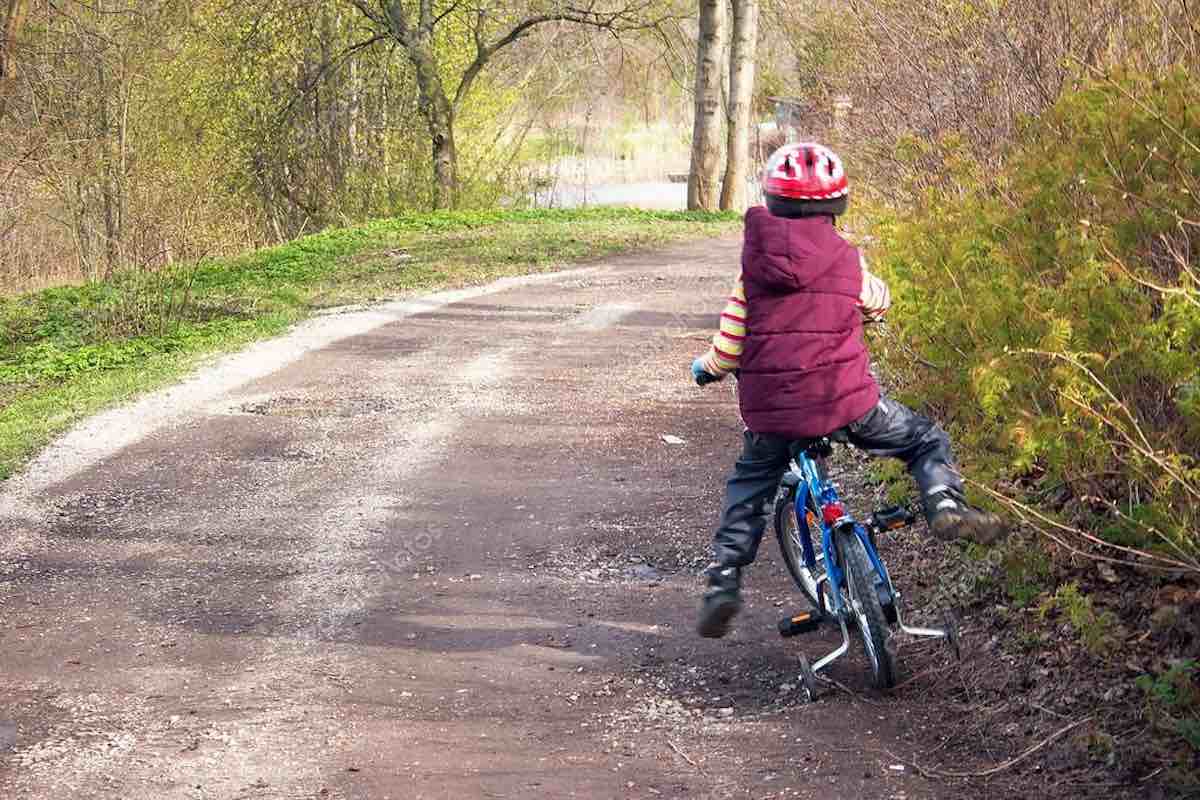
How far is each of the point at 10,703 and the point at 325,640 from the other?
48.6 inches

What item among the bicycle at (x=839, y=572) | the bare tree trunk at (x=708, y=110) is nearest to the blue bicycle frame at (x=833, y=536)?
the bicycle at (x=839, y=572)

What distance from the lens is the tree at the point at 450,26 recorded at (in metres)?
27.4

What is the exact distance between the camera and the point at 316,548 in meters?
7.76

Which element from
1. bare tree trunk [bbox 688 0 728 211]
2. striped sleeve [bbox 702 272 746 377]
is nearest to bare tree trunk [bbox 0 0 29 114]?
bare tree trunk [bbox 688 0 728 211]

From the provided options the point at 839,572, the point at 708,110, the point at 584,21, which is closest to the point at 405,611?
the point at 839,572

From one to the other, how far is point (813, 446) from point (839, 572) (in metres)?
0.46

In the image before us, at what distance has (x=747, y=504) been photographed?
5.50 meters

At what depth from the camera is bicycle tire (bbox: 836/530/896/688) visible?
520cm

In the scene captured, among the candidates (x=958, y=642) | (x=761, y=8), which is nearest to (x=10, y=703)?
(x=958, y=642)

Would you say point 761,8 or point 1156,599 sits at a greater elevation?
point 761,8

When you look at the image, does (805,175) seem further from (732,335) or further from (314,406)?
(314,406)

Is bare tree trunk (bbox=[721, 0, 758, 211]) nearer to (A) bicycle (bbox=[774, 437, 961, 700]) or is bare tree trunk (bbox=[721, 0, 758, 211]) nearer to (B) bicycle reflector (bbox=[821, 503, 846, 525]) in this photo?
(A) bicycle (bbox=[774, 437, 961, 700])

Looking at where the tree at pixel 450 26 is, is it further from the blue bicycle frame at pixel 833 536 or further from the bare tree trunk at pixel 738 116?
the blue bicycle frame at pixel 833 536

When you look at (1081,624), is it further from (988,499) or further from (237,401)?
(237,401)
